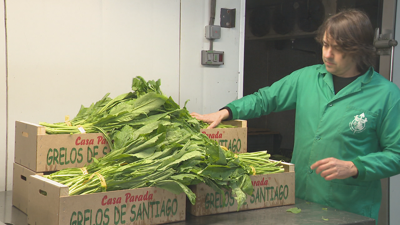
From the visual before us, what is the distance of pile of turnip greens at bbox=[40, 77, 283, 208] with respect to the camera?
5.25 ft

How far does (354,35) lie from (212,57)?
45.4 inches

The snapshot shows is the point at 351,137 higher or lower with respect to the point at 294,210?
higher

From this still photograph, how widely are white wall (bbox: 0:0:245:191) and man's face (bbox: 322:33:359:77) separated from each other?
1027 millimetres

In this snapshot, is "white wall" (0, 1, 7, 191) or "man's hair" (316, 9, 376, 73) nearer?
"man's hair" (316, 9, 376, 73)

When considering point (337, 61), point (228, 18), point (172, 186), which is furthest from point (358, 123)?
point (228, 18)

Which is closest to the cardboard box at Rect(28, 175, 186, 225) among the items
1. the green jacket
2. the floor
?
the floor

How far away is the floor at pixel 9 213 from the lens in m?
1.80

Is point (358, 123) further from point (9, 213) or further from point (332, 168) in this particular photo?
point (9, 213)

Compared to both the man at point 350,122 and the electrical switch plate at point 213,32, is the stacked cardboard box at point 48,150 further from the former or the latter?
the electrical switch plate at point 213,32

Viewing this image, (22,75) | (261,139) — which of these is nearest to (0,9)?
(22,75)

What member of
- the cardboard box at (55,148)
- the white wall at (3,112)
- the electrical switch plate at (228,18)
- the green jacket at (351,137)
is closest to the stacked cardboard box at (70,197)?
the cardboard box at (55,148)

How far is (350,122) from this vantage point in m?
2.21

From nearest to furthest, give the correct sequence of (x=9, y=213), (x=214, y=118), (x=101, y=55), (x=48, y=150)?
(x=48, y=150) < (x=9, y=213) < (x=214, y=118) < (x=101, y=55)

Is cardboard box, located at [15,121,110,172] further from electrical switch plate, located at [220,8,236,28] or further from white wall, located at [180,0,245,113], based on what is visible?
electrical switch plate, located at [220,8,236,28]
